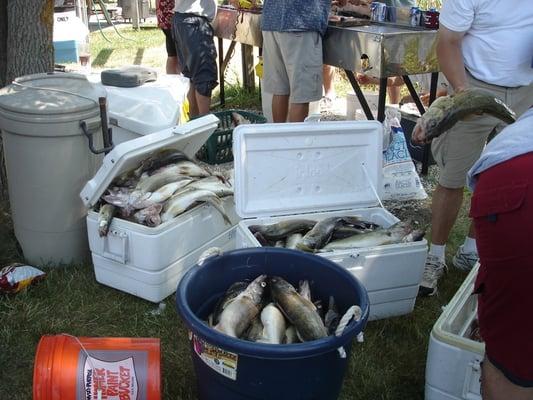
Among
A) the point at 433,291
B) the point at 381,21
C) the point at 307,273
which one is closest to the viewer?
the point at 307,273

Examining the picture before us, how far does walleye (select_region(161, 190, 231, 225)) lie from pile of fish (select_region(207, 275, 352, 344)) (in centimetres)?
96

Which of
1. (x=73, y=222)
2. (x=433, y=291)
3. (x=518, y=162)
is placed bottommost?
(x=433, y=291)

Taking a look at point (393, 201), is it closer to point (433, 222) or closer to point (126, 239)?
point (433, 222)

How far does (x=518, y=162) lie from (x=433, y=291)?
6.99ft

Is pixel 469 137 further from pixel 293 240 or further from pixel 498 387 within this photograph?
pixel 498 387

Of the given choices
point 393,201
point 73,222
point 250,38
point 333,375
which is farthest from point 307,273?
point 250,38

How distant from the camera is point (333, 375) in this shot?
2217 millimetres

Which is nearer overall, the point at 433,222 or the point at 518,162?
the point at 518,162

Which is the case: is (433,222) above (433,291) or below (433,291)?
above

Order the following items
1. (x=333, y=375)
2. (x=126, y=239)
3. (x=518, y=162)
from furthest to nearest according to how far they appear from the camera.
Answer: (x=126, y=239) < (x=333, y=375) < (x=518, y=162)

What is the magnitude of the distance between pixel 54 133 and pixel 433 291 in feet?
7.99

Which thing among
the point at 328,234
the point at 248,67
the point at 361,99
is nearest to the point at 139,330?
the point at 328,234

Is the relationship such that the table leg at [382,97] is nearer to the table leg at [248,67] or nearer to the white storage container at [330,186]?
the white storage container at [330,186]

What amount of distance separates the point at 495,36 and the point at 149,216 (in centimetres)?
218
